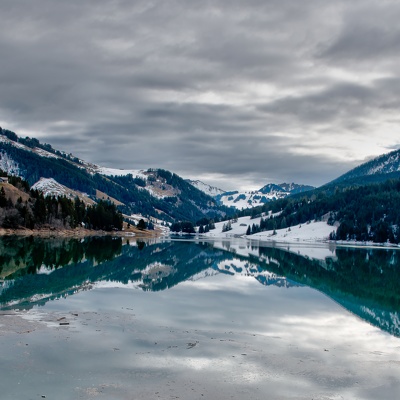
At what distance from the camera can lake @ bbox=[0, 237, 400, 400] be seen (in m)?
18.0

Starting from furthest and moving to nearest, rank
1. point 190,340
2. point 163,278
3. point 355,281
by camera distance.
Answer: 1. point 355,281
2. point 163,278
3. point 190,340

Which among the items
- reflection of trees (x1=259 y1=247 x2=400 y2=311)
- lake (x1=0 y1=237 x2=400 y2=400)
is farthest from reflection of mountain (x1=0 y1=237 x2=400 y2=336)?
lake (x1=0 y1=237 x2=400 y2=400)

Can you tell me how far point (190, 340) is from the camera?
25.1 meters

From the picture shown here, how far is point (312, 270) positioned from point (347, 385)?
190 feet

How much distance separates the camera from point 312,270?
75750 mm

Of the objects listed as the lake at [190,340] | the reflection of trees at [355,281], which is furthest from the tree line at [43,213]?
the lake at [190,340]

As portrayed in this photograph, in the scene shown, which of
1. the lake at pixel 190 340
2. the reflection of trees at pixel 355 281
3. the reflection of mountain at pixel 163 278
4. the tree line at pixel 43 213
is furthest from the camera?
the tree line at pixel 43 213

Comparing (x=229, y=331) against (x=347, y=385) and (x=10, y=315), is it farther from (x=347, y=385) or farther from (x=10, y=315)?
(x=10, y=315)

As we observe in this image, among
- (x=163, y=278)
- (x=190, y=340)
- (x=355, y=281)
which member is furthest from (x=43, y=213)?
(x=190, y=340)

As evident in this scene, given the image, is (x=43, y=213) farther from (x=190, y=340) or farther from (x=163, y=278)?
(x=190, y=340)

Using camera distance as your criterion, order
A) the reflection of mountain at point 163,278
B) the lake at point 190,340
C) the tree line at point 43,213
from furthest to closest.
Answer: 1. the tree line at point 43,213
2. the reflection of mountain at point 163,278
3. the lake at point 190,340

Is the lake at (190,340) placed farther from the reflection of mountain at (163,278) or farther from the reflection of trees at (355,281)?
the reflection of trees at (355,281)

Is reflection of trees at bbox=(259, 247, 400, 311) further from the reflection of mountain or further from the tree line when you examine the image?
the tree line

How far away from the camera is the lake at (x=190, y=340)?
18.0m
